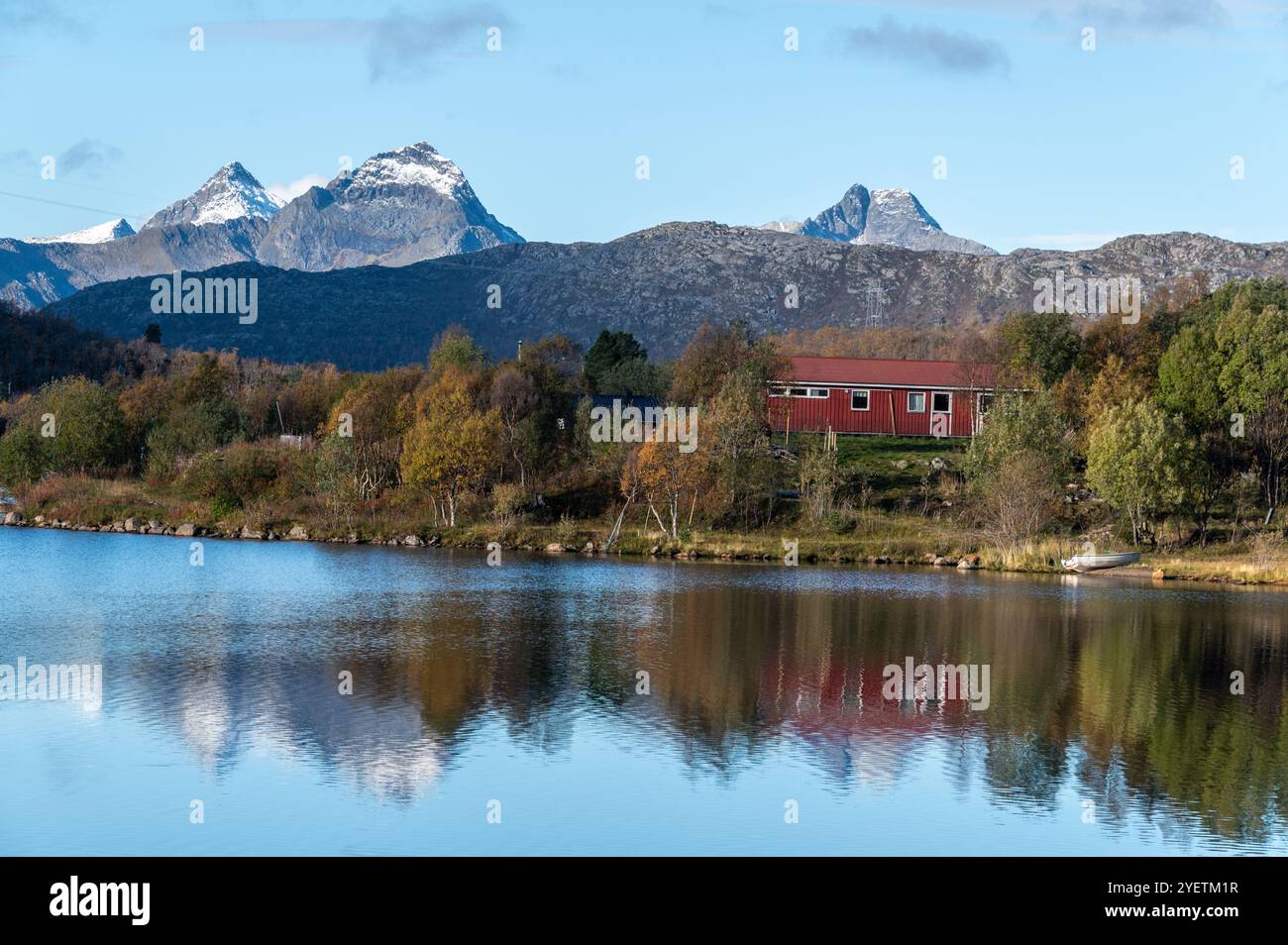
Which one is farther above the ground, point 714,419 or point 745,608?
point 714,419

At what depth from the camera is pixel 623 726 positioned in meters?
27.0

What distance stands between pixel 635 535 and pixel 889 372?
3091 cm

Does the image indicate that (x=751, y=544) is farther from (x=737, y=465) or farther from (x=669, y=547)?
(x=737, y=465)

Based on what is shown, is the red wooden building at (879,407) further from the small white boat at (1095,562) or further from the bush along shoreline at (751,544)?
the small white boat at (1095,562)

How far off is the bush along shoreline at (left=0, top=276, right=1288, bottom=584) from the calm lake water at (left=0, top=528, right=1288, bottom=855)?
17302 mm

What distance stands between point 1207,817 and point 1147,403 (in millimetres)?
53733

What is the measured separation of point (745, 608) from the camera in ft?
149

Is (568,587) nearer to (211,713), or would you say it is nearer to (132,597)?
(132,597)

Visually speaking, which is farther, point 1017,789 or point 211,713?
point 211,713

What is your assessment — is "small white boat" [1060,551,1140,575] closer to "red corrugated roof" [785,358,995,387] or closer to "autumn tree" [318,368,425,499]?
"red corrugated roof" [785,358,995,387]

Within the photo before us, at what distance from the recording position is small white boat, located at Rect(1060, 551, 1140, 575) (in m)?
60.6

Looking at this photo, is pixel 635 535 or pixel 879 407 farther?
pixel 879 407

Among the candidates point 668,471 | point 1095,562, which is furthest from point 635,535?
point 1095,562
